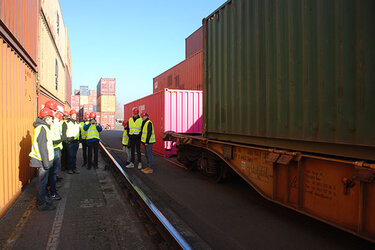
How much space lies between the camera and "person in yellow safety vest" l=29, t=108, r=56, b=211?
4.04 meters

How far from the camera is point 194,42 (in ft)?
61.0

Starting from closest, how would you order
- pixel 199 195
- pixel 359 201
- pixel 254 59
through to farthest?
pixel 359 201
pixel 254 59
pixel 199 195

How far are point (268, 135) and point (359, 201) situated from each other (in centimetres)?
154

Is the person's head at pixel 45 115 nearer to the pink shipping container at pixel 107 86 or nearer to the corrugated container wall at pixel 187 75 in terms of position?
the corrugated container wall at pixel 187 75

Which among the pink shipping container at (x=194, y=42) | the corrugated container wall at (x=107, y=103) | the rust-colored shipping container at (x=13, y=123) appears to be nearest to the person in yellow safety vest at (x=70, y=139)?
the rust-colored shipping container at (x=13, y=123)

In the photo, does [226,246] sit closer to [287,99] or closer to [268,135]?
[268,135]

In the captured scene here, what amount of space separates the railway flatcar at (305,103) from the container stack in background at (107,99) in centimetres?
3062

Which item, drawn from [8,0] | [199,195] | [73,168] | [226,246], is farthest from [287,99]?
[73,168]

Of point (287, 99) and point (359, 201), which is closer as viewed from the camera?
point (359, 201)

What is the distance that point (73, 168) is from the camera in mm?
7312

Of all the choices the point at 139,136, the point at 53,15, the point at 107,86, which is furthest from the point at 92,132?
the point at 107,86

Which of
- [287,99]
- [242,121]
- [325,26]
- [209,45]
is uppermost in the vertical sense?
[209,45]

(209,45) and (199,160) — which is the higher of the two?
(209,45)

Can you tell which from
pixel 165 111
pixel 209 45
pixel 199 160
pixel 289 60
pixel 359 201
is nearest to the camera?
pixel 359 201
